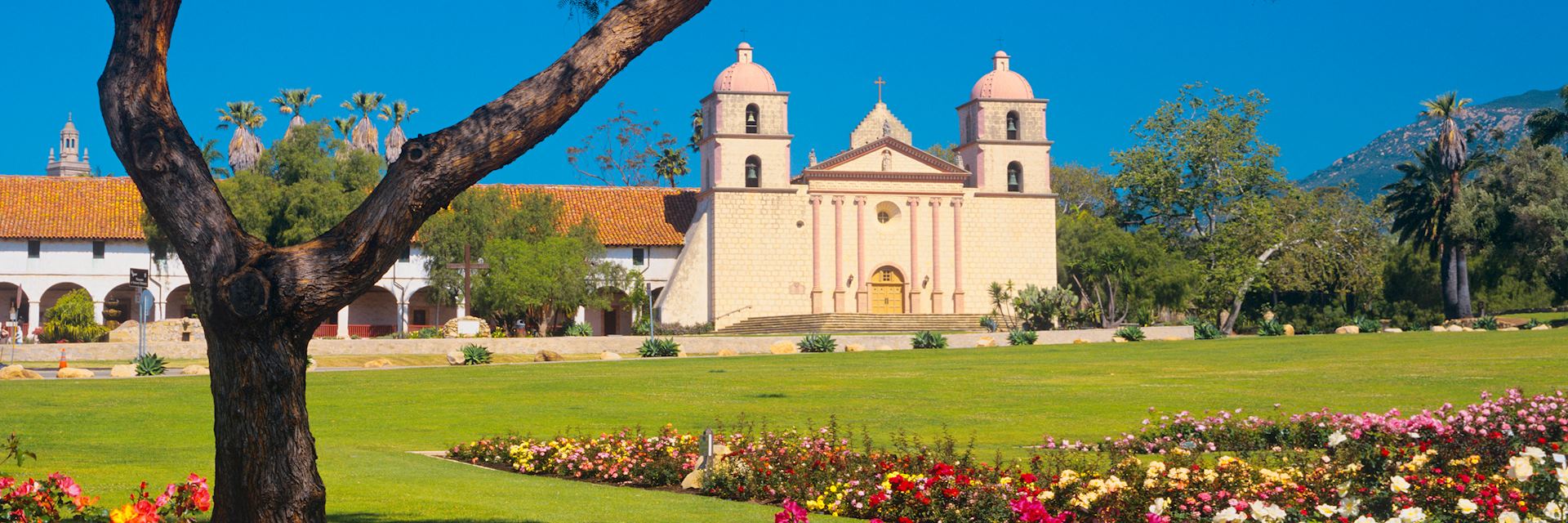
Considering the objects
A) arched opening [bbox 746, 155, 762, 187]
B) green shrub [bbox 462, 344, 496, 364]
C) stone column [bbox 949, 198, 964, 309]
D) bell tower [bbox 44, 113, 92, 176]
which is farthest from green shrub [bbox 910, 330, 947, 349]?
bell tower [bbox 44, 113, 92, 176]

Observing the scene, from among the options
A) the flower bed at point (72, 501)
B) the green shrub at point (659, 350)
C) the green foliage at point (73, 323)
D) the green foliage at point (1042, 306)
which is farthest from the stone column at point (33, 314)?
the flower bed at point (72, 501)

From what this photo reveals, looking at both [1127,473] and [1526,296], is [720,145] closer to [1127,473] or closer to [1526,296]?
[1526,296]

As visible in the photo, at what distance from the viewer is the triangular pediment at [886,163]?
62531mm

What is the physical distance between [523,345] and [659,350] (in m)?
3.66

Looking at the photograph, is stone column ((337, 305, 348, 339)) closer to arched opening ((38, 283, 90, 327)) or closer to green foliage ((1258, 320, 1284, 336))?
arched opening ((38, 283, 90, 327))

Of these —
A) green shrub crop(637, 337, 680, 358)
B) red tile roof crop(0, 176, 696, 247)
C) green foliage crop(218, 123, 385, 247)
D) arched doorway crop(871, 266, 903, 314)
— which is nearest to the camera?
green shrub crop(637, 337, 680, 358)

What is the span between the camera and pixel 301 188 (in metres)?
53.7

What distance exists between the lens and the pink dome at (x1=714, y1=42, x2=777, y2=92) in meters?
62.9

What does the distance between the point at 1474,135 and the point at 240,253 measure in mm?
65968

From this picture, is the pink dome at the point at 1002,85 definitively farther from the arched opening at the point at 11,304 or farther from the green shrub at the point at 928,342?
the arched opening at the point at 11,304

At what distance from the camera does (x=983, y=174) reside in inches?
2554

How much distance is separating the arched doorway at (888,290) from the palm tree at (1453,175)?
21.3 meters

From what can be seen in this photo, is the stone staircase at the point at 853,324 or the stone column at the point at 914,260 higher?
the stone column at the point at 914,260

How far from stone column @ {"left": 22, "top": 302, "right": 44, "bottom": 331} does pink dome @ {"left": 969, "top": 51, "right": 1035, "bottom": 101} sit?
3850cm
